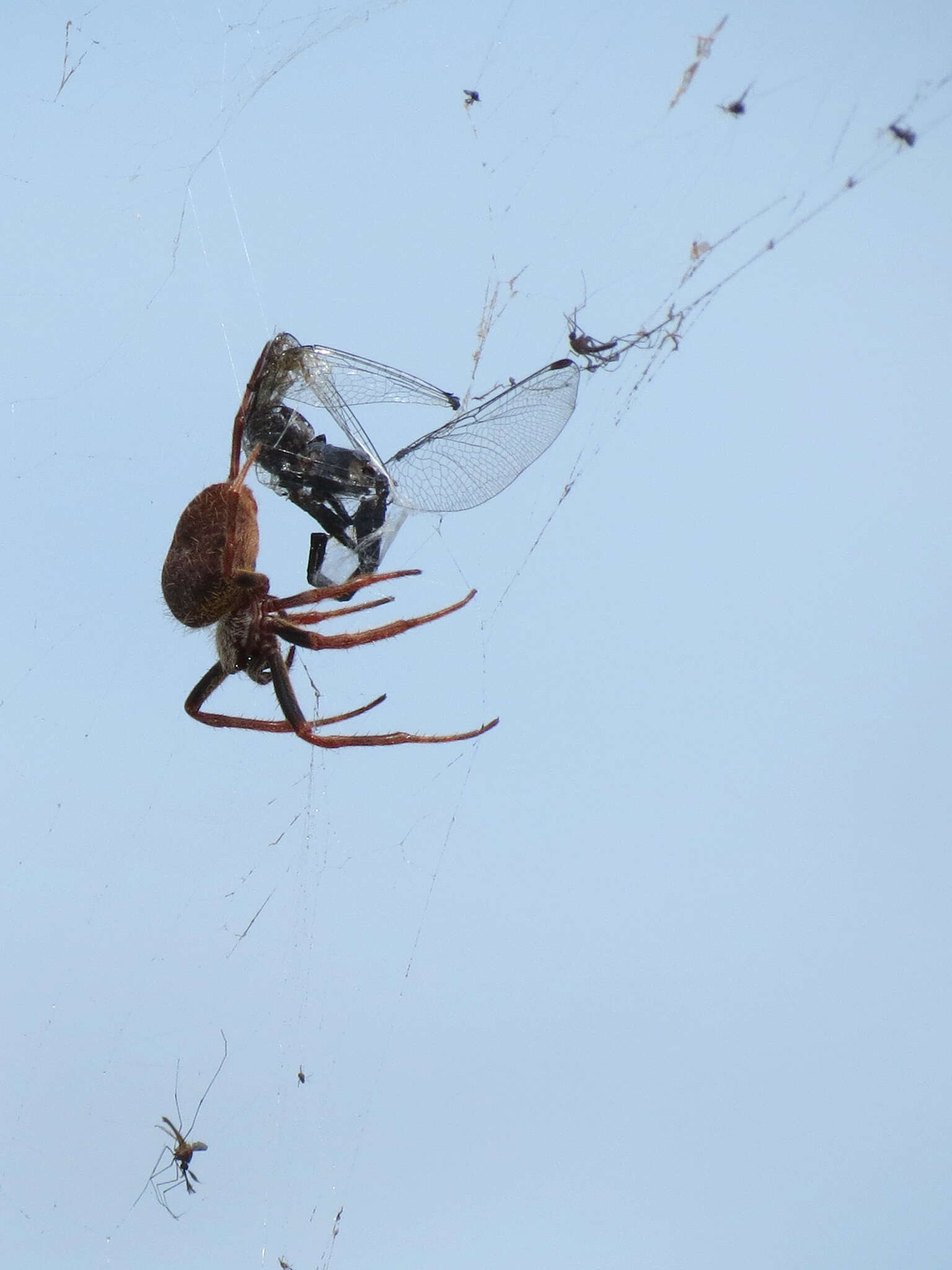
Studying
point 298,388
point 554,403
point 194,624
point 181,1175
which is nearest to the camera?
point 554,403

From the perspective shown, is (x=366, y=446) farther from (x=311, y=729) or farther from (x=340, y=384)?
(x=311, y=729)

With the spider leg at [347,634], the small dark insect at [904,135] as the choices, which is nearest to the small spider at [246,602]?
the spider leg at [347,634]

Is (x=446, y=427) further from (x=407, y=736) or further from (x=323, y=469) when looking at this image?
(x=407, y=736)

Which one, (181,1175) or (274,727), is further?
(181,1175)

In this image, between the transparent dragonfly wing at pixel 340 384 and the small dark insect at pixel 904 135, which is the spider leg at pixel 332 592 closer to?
the transparent dragonfly wing at pixel 340 384

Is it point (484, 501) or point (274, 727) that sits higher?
point (484, 501)

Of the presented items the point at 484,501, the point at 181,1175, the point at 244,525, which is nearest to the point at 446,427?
the point at 484,501
